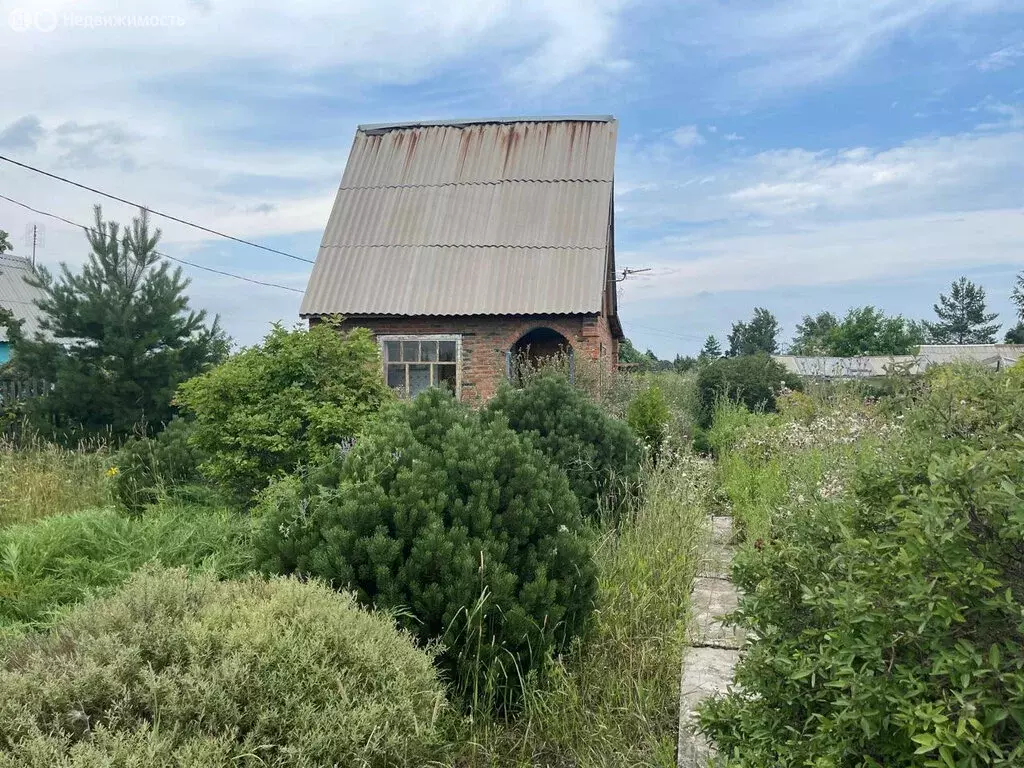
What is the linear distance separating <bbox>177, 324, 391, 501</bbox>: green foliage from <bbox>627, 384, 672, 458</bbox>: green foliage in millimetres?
4008

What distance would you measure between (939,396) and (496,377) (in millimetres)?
12770

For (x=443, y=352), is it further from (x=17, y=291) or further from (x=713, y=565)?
(x=17, y=291)

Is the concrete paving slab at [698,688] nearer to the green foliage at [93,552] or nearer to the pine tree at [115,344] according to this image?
the green foliage at [93,552]

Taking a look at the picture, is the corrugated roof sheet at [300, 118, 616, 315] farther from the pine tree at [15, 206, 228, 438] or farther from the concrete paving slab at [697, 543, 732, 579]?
the concrete paving slab at [697, 543, 732, 579]

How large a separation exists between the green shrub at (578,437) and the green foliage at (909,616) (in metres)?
3.35

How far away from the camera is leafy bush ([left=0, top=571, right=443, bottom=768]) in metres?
2.12

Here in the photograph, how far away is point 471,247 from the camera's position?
16078 mm

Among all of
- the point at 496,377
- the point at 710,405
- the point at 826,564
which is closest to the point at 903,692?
the point at 826,564

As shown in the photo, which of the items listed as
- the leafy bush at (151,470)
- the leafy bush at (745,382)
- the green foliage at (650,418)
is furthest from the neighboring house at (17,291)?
the green foliage at (650,418)

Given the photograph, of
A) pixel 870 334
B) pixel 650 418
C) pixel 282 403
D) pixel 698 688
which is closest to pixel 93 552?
pixel 282 403

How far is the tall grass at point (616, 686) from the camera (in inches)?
118

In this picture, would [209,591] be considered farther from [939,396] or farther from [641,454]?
[641,454]

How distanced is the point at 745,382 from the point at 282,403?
13.3 metres

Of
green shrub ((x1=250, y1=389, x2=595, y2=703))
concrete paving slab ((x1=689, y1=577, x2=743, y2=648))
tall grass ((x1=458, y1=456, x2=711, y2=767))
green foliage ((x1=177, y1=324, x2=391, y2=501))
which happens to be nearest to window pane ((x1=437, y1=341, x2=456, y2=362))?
green foliage ((x1=177, y1=324, x2=391, y2=501))
